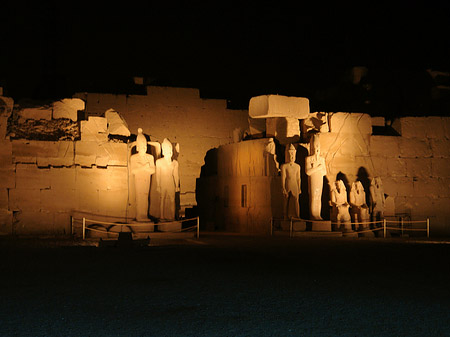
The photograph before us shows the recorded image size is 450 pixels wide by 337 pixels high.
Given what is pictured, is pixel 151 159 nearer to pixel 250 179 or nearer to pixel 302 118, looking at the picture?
pixel 250 179

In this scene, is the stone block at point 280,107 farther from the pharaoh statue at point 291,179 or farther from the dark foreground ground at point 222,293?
the dark foreground ground at point 222,293

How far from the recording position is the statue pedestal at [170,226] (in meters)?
14.7

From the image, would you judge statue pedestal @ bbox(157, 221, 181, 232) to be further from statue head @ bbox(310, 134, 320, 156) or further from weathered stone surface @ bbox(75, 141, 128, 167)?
statue head @ bbox(310, 134, 320, 156)

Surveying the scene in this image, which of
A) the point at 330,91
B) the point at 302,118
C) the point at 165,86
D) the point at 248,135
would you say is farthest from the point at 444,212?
the point at 165,86

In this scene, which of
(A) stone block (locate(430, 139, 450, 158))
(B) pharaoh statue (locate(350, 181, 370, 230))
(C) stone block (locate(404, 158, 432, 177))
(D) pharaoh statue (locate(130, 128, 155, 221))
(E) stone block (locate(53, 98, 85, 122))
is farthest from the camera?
(A) stone block (locate(430, 139, 450, 158))

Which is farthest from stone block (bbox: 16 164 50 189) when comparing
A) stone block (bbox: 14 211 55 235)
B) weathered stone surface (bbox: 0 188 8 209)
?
stone block (bbox: 14 211 55 235)

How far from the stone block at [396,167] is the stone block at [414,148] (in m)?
0.26

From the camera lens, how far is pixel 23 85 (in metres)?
26.2

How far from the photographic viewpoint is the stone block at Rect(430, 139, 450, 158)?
61.3ft

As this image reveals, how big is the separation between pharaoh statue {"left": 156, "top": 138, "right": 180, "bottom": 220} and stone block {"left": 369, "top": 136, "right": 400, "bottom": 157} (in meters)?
7.12

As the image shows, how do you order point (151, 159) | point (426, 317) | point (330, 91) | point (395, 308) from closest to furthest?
point (426, 317) → point (395, 308) → point (151, 159) → point (330, 91)

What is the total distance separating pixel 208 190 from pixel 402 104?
32.7 feet

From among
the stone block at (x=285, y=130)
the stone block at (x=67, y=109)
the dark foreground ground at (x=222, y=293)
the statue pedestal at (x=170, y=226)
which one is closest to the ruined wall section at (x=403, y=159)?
the stone block at (x=285, y=130)

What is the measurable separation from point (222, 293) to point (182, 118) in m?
17.9
